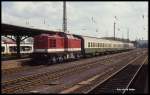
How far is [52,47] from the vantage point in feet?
122

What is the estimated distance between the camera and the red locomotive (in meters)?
36.2

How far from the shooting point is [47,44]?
36.2m

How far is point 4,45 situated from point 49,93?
4729 centimetres

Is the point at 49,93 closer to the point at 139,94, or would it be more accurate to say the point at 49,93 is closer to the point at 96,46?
the point at 139,94

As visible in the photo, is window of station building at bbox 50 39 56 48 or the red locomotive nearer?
the red locomotive

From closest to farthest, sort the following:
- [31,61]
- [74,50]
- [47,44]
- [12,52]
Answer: [47,44], [31,61], [74,50], [12,52]

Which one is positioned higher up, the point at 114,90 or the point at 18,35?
the point at 18,35

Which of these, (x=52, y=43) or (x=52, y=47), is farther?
(x=52, y=47)

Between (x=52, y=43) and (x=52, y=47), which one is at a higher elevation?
(x=52, y=43)

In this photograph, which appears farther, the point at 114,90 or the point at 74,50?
the point at 74,50

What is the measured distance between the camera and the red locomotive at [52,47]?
36.2m

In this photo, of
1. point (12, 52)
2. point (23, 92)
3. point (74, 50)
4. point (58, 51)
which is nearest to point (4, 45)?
point (12, 52)

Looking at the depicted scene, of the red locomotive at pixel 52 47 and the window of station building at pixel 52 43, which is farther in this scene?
the window of station building at pixel 52 43

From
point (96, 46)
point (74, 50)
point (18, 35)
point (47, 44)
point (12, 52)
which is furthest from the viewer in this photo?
point (12, 52)
